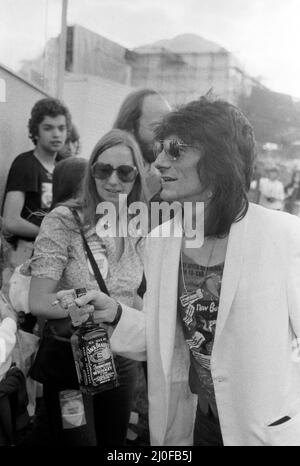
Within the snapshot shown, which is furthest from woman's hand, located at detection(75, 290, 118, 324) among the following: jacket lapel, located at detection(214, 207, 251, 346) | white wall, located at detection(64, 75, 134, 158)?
white wall, located at detection(64, 75, 134, 158)

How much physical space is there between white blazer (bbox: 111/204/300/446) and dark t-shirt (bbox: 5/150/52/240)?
4.78ft

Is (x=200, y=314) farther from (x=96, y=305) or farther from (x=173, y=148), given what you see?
(x=173, y=148)

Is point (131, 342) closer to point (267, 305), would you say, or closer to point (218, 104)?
point (267, 305)

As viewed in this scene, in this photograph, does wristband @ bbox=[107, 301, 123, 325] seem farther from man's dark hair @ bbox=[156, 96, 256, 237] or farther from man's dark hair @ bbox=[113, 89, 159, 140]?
man's dark hair @ bbox=[113, 89, 159, 140]

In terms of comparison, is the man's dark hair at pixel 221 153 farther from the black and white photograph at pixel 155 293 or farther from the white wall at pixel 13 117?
the white wall at pixel 13 117

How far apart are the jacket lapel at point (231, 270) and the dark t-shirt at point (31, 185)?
1526mm

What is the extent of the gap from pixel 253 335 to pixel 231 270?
0.19 meters

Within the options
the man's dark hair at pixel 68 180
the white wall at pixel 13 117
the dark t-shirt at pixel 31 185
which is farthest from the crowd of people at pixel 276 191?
the man's dark hair at pixel 68 180

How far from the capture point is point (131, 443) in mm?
2947

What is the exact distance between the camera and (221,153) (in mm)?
1592

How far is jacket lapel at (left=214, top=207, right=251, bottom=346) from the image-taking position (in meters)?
1.50

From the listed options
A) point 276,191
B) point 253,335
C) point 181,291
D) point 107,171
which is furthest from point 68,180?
point 276,191

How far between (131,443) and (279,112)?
333 centimetres
